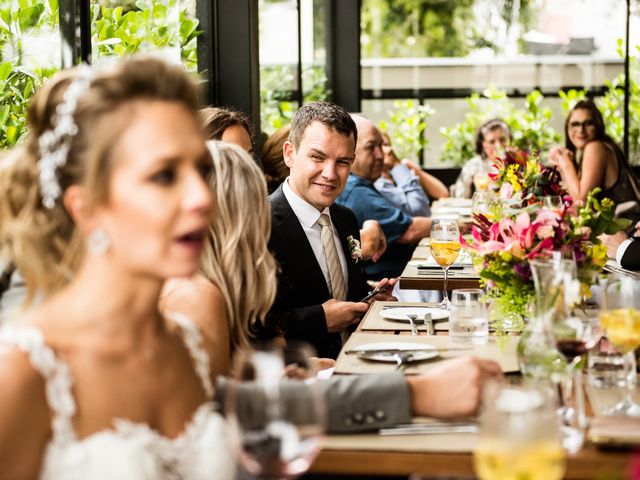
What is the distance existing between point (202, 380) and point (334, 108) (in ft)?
7.49

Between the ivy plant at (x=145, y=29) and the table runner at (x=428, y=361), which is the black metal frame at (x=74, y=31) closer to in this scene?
the ivy plant at (x=145, y=29)

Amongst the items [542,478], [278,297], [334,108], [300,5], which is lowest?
[278,297]

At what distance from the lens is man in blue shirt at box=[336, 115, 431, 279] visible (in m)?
5.64

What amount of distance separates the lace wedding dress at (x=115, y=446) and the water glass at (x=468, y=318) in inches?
50.1

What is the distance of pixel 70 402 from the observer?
4.72 feet

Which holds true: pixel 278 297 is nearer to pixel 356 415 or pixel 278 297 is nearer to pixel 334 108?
pixel 334 108

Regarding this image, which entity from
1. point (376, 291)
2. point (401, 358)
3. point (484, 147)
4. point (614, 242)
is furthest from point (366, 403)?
point (484, 147)

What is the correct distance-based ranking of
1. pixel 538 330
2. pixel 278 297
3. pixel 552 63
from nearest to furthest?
1. pixel 538 330
2. pixel 278 297
3. pixel 552 63

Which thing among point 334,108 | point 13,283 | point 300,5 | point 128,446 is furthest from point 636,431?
point 300,5

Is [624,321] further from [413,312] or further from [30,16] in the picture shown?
[30,16]

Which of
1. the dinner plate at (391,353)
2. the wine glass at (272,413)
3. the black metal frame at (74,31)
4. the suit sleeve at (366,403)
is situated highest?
the black metal frame at (74,31)

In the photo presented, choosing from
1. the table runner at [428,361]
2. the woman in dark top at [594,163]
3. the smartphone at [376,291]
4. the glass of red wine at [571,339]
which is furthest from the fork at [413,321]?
the woman in dark top at [594,163]

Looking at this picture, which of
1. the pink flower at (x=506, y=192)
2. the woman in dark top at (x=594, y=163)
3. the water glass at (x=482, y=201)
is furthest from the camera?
the woman in dark top at (x=594, y=163)

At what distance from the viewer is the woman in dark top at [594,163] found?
25.5 ft
